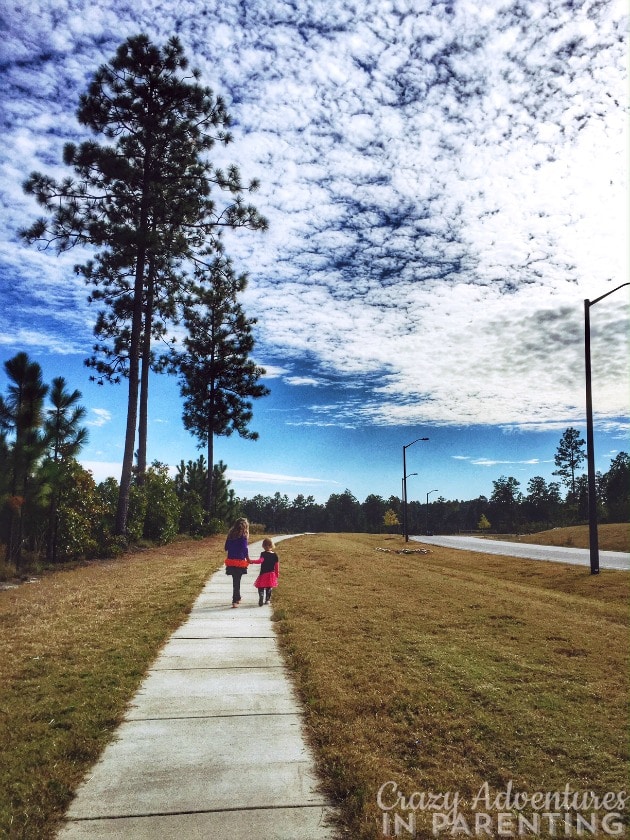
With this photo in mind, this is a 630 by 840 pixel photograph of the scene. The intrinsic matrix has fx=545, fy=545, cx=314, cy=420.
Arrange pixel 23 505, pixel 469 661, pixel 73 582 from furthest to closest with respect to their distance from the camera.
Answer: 1. pixel 23 505
2. pixel 73 582
3. pixel 469 661

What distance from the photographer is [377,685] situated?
5559 millimetres

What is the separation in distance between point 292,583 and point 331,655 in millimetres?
6279

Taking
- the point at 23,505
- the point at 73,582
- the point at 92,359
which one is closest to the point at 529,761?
the point at 73,582

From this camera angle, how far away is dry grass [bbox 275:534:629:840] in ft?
12.5

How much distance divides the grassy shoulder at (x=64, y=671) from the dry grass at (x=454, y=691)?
1.77 metres

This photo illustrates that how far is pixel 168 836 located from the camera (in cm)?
304

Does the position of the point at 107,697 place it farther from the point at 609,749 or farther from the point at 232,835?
the point at 609,749

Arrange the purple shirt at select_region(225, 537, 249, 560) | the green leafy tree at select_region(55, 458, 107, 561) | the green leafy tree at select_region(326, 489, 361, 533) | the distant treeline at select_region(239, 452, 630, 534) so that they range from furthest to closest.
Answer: the green leafy tree at select_region(326, 489, 361, 533)
the distant treeline at select_region(239, 452, 630, 534)
the green leafy tree at select_region(55, 458, 107, 561)
the purple shirt at select_region(225, 537, 249, 560)

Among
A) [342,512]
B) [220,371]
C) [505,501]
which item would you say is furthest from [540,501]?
[220,371]

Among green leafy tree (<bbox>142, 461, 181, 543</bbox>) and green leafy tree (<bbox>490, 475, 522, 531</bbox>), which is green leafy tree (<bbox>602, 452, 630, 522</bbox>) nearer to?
green leafy tree (<bbox>490, 475, 522, 531</bbox>)

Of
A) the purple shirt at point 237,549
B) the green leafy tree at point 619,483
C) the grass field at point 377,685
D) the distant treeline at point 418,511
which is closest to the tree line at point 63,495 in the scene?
the grass field at point 377,685

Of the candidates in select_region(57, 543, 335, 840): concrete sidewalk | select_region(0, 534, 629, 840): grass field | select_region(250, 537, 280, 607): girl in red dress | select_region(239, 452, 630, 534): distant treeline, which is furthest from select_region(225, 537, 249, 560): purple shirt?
select_region(239, 452, 630, 534): distant treeline

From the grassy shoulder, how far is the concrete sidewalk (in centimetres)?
20

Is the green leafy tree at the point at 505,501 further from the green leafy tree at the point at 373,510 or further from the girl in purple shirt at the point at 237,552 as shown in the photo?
the girl in purple shirt at the point at 237,552
